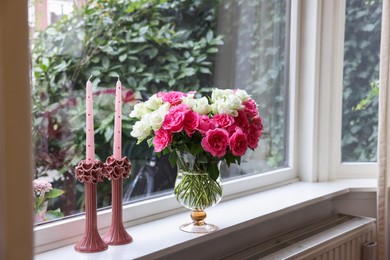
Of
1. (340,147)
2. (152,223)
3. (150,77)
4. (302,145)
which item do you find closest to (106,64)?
(150,77)

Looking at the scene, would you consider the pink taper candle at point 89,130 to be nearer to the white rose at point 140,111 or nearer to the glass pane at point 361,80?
the white rose at point 140,111

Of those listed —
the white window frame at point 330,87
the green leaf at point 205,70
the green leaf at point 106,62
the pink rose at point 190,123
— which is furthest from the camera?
the white window frame at point 330,87

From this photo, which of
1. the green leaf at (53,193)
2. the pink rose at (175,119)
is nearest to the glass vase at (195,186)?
the pink rose at (175,119)

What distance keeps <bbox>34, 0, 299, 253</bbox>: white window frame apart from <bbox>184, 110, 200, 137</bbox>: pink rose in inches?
13.6

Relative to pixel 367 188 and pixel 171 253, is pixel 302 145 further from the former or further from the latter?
pixel 171 253

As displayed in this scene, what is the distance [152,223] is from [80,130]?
37 centimetres

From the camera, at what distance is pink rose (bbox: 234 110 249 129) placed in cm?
137

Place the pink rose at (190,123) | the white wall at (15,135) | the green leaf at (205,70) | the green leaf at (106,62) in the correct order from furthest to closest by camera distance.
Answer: the green leaf at (205,70) < the green leaf at (106,62) < the pink rose at (190,123) < the white wall at (15,135)

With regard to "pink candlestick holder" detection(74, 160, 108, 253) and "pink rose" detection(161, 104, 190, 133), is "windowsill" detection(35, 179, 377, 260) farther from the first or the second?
"pink rose" detection(161, 104, 190, 133)

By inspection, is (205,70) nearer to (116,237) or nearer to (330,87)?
(330,87)

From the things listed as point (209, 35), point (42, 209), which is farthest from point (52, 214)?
point (209, 35)

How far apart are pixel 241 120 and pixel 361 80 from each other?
101cm

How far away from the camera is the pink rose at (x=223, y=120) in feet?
4.39

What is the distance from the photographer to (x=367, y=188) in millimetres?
2029
